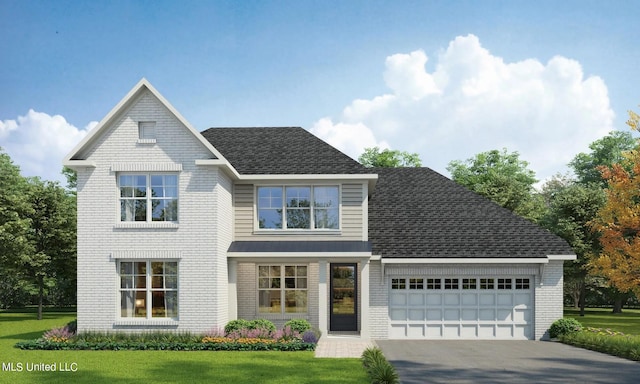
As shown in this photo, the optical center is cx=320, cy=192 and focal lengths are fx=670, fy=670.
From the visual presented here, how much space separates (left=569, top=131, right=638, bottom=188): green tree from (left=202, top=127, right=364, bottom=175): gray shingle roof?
42.8m

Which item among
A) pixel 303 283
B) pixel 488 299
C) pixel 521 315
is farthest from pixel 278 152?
pixel 521 315

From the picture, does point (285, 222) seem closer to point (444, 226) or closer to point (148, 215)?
point (148, 215)

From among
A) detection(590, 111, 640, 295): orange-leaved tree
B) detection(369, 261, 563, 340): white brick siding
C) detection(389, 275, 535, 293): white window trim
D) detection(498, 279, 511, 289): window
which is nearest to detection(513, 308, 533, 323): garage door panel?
detection(369, 261, 563, 340): white brick siding

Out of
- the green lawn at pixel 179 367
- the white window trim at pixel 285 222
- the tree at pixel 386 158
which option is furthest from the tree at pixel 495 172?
the green lawn at pixel 179 367

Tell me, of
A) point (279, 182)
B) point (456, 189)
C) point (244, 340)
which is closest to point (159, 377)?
point (244, 340)

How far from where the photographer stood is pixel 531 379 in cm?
1512

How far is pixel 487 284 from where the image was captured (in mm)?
25047

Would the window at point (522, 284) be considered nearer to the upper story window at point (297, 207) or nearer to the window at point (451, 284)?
the window at point (451, 284)

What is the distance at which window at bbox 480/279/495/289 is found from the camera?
82.1ft

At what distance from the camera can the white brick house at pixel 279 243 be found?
21.8 metres

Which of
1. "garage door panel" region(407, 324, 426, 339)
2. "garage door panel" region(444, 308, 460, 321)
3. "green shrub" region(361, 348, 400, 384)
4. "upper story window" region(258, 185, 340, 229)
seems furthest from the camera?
"garage door panel" region(444, 308, 460, 321)

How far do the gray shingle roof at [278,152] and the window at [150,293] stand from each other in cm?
474

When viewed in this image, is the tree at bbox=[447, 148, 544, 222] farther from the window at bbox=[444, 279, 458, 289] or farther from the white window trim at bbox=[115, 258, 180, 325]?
the white window trim at bbox=[115, 258, 180, 325]

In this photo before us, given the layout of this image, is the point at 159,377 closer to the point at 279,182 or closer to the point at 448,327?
the point at 279,182
